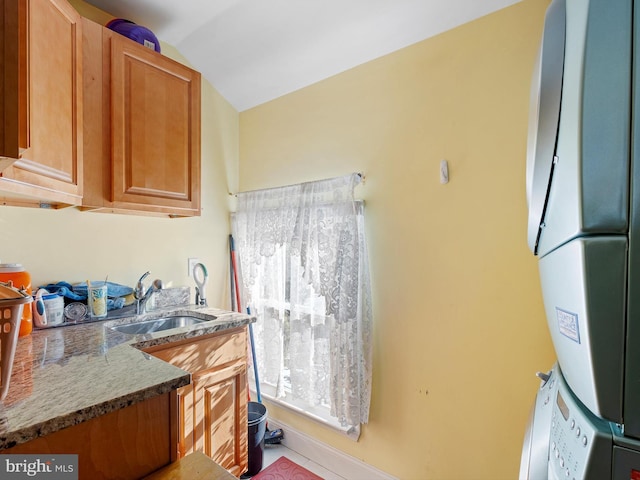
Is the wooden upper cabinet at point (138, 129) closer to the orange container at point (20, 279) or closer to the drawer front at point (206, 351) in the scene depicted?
the orange container at point (20, 279)

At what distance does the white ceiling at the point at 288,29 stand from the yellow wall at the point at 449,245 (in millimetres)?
94

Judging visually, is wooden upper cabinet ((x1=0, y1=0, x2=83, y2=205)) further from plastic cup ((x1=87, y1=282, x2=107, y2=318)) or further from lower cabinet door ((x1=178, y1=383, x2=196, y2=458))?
lower cabinet door ((x1=178, y1=383, x2=196, y2=458))

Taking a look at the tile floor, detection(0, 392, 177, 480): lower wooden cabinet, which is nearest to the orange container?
detection(0, 392, 177, 480): lower wooden cabinet

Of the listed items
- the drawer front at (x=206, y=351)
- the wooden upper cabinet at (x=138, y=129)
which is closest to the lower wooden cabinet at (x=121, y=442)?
the drawer front at (x=206, y=351)

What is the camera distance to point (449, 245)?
5.34 feet

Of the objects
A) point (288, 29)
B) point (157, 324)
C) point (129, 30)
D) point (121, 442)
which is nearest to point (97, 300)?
point (157, 324)

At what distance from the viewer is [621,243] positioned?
466 mm

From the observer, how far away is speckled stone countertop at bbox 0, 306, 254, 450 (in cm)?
73

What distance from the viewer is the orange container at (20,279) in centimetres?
131

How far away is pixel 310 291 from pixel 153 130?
4.29 ft

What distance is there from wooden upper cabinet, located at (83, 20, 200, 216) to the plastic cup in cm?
43

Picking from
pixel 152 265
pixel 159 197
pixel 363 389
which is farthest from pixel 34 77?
pixel 363 389

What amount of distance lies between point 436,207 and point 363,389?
1095 mm

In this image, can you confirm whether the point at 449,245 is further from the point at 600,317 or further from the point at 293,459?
the point at 293,459
